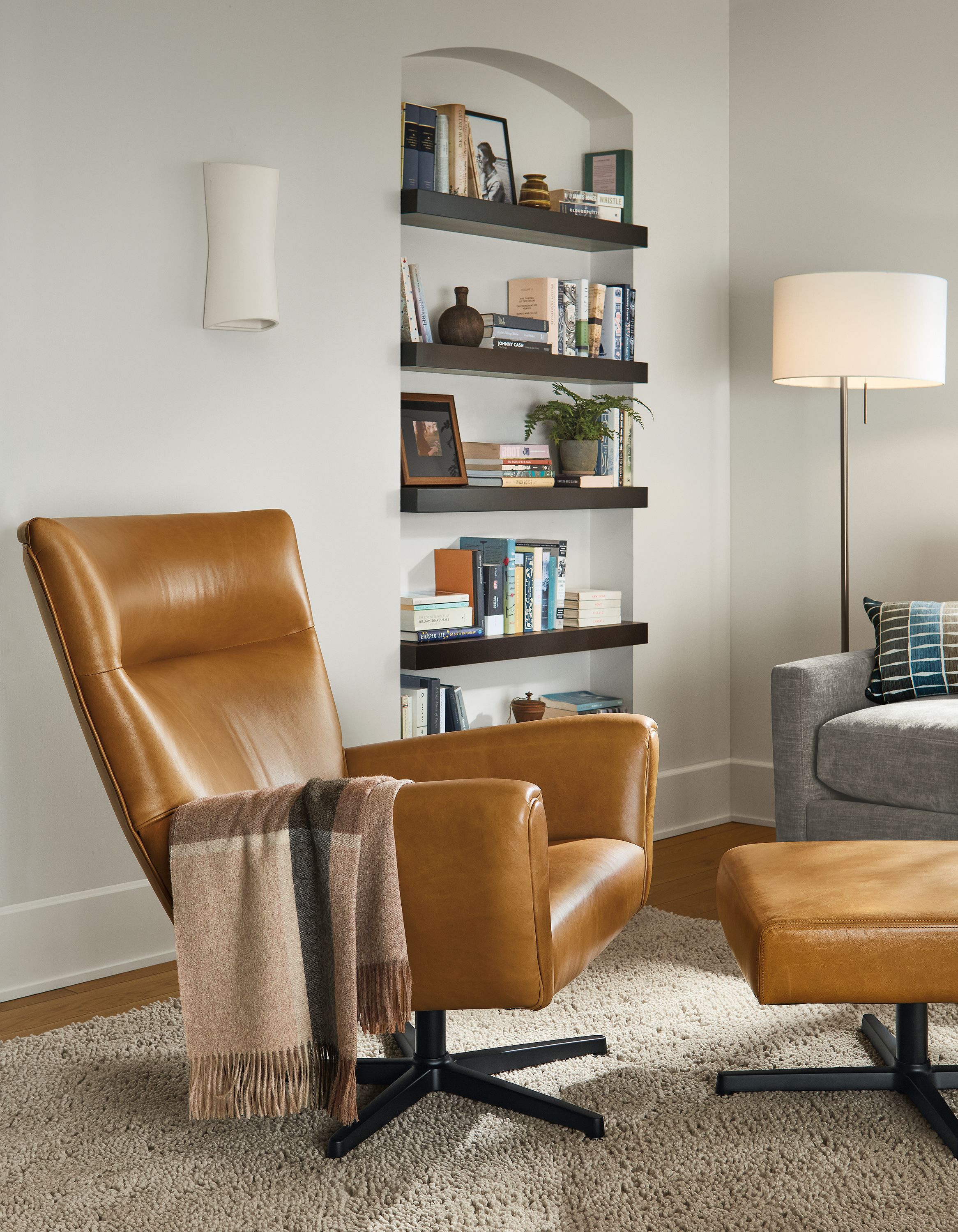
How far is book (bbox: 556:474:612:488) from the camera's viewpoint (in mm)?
3783

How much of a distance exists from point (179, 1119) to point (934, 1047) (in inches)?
55.4

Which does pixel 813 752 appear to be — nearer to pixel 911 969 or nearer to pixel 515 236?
pixel 911 969

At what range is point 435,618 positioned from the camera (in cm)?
341

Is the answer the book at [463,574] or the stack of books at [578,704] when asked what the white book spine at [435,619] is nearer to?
the book at [463,574]

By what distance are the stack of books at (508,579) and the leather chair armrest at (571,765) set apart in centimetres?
110

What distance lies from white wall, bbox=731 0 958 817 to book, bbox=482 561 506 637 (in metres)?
1.10

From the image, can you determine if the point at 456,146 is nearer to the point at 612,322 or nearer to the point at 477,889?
the point at 612,322

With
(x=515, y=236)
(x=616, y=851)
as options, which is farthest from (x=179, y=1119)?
(x=515, y=236)

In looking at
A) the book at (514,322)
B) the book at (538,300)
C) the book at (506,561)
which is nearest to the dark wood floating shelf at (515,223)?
the book at (538,300)

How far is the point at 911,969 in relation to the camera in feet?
6.05

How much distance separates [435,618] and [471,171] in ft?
4.24

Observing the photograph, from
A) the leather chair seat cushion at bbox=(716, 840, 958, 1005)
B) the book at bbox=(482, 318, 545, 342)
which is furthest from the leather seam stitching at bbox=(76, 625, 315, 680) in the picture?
the book at bbox=(482, 318, 545, 342)

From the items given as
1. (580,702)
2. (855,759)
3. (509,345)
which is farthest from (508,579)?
(855,759)

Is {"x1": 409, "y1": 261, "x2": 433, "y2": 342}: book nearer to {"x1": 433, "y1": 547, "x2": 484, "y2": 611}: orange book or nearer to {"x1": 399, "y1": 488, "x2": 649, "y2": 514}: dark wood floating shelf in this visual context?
{"x1": 399, "y1": 488, "x2": 649, "y2": 514}: dark wood floating shelf
